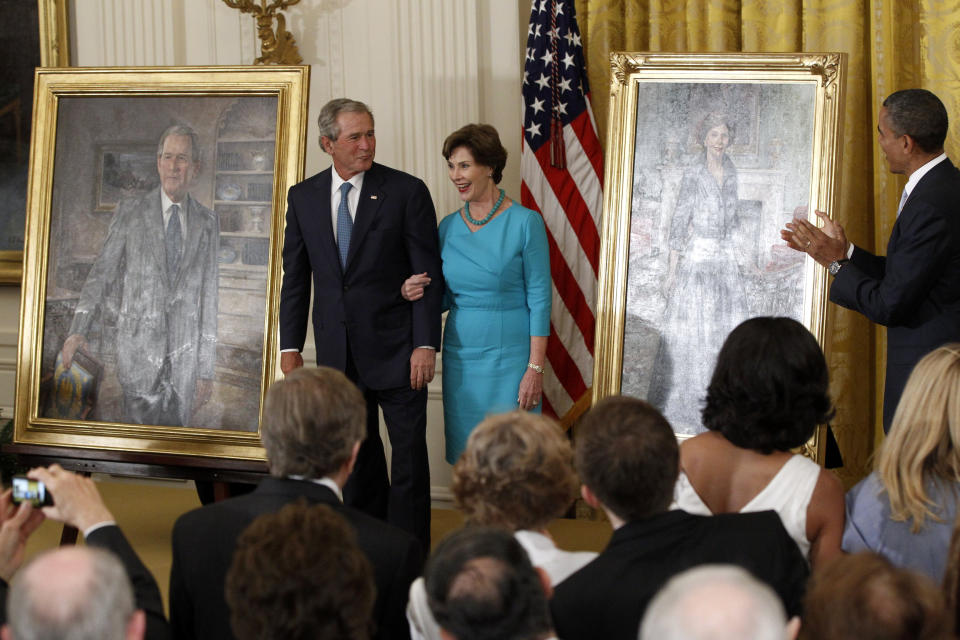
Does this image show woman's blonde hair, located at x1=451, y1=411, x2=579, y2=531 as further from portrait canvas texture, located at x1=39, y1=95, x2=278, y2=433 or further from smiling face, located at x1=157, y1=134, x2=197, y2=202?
smiling face, located at x1=157, y1=134, x2=197, y2=202

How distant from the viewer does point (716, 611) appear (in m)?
1.27

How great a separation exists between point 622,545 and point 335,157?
8.86 feet

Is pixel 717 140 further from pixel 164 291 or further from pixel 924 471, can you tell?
pixel 164 291

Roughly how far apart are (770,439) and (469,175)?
207 cm

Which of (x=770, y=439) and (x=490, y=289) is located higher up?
(x=490, y=289)

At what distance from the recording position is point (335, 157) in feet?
14.1

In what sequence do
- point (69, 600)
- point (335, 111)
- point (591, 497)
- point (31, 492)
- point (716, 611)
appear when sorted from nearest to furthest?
point (716, 611) < point (69, 600) < point (591, 497) < point (31, 492) < point (335, 111)

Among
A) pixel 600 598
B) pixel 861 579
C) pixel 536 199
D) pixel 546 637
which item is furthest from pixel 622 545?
pixel 536 199

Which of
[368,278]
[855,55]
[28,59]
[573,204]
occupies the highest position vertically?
[28,59]

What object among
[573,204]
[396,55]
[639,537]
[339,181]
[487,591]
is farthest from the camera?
[396,55]

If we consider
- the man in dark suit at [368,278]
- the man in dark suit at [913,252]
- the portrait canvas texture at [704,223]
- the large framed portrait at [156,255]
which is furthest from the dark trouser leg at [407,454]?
the man in dark suit at [913,252]

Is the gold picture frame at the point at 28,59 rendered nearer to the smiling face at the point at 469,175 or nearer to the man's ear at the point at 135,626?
the smiling face at the point at 469,175

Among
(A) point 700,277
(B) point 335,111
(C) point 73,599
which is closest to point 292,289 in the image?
(B) point 335,111

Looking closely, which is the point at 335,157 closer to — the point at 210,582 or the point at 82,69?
the point at 82,69
